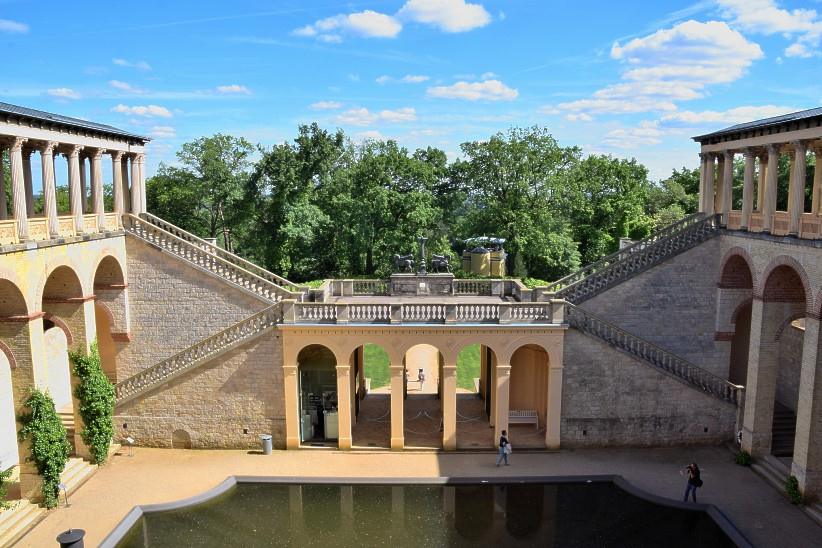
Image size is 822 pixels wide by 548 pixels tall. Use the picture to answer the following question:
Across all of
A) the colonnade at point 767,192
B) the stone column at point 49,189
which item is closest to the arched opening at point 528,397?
the colonnade at point 767,192

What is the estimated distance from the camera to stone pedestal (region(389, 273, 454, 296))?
100 feet

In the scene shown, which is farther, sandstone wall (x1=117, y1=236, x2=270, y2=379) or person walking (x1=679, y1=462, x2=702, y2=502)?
sandstone wall (x1=117, y1=236, x2=270, y2=379)

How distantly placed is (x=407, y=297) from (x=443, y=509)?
1199cm

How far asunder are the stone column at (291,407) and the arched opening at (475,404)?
6.86 m

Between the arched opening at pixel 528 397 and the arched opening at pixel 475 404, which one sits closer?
the arched opening at pixel 475 404

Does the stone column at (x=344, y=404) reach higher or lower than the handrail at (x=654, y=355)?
lower

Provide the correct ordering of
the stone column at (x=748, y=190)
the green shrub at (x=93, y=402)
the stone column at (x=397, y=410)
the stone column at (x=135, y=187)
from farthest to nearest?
the stone column at (x=135, y=187), the stone column at (x=397, y=410), the stone column at (x=748, y=190), the green shrub at (x=93, y=402)

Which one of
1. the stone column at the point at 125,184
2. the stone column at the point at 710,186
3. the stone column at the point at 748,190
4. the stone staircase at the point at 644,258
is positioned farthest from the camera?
the stone column at the point at 125,184

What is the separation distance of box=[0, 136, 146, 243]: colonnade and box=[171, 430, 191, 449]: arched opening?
29.8ft

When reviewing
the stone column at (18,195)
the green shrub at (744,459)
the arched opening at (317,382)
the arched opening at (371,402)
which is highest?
the stone column at (18,195)

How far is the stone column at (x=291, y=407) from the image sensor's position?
2506cm

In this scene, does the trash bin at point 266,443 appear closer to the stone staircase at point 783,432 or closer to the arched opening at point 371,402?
the arched opening at point 371,402

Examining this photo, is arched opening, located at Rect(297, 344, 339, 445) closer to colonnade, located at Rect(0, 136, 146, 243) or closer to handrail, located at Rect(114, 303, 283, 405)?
handrail, located at Rect(114, 303, 283, 405)

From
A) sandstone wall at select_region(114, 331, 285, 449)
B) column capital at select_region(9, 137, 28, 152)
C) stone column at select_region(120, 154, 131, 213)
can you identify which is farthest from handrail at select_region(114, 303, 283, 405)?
column capital at select_region(9, 137, 28, 152)
